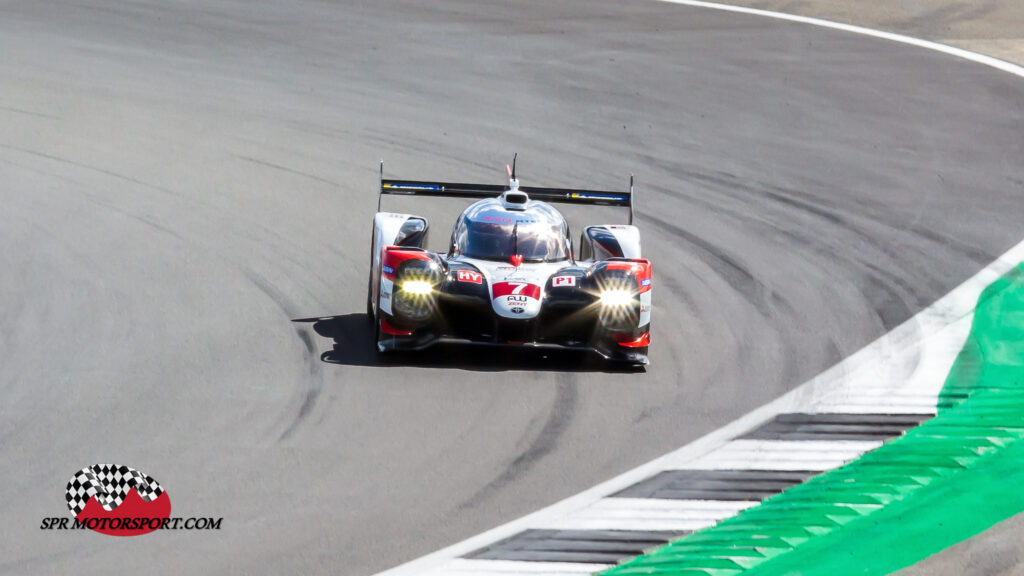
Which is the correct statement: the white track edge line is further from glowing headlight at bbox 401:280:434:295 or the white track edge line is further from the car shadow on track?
glowing headlight at bbox 401:280:434:295

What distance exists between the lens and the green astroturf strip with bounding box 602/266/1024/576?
32.3 ft

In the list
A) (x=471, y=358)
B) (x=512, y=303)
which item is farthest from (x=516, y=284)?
(x=471, y=358)

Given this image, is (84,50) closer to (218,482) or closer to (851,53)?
(851,53)

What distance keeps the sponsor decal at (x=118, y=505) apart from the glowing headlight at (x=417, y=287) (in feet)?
11.4

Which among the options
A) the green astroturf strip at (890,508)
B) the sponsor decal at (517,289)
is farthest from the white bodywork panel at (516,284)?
the green astroturf strip at (890,508)

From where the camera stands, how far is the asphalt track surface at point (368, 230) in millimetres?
11180

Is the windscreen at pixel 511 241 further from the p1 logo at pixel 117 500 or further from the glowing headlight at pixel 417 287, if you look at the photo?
the p1 logo at pixel 117 500

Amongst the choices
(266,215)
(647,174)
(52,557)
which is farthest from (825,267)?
(52,557)

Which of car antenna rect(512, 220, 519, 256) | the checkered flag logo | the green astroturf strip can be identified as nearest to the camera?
the green astroturf strip

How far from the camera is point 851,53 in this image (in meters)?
27.1

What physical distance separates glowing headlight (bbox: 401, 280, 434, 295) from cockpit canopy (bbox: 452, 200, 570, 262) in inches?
38.4

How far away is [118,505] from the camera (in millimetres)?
10523

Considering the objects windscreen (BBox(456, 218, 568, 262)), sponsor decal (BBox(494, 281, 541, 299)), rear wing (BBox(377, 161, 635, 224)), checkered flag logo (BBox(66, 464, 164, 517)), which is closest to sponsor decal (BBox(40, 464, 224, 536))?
checkered flag logo (BBox(66, 464, 164, 517))

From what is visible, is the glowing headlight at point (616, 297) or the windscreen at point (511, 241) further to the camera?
the windscreen at point (511, 241)
